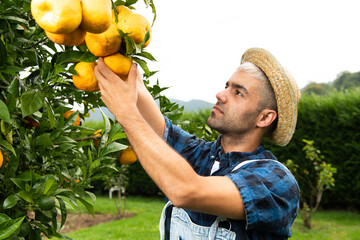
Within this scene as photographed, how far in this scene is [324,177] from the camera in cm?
663

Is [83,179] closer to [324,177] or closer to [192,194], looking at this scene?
[192,194]

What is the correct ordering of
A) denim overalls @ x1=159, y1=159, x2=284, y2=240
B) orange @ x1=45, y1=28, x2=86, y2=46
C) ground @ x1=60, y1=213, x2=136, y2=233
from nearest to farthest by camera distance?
orange @ x1=45, y1=28, x2=86, y2=46 → denim overalls @ x1=159, y1=159, x2=284, y2=240 → ground @ x1=60, y1=213, x2=136, y2=233

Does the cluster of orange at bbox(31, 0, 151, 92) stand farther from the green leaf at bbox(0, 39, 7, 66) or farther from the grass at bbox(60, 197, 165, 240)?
the grass at bbox(60, 197, 165, 240)

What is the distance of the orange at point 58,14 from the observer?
87 cm

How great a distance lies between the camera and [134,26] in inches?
40.8

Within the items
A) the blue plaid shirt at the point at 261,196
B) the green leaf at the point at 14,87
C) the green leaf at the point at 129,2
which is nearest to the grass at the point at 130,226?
the blue plaid shirt at the point at 261,196

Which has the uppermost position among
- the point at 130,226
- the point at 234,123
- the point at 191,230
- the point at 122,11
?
the point at 122,11

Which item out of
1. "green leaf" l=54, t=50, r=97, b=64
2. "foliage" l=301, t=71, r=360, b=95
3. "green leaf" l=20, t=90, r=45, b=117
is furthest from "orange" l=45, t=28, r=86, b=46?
"foliage" l=301, t=71, r=360, b=95

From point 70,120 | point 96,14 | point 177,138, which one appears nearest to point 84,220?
point 177,138

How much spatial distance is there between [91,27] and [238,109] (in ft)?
3.37

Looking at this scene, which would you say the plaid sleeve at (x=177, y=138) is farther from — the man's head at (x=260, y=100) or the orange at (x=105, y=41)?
the orange at (x=105, y=41)

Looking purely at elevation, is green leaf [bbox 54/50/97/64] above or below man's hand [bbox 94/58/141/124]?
above

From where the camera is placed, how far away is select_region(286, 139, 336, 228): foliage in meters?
6.60

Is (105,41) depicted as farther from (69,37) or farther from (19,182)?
(19,182)
